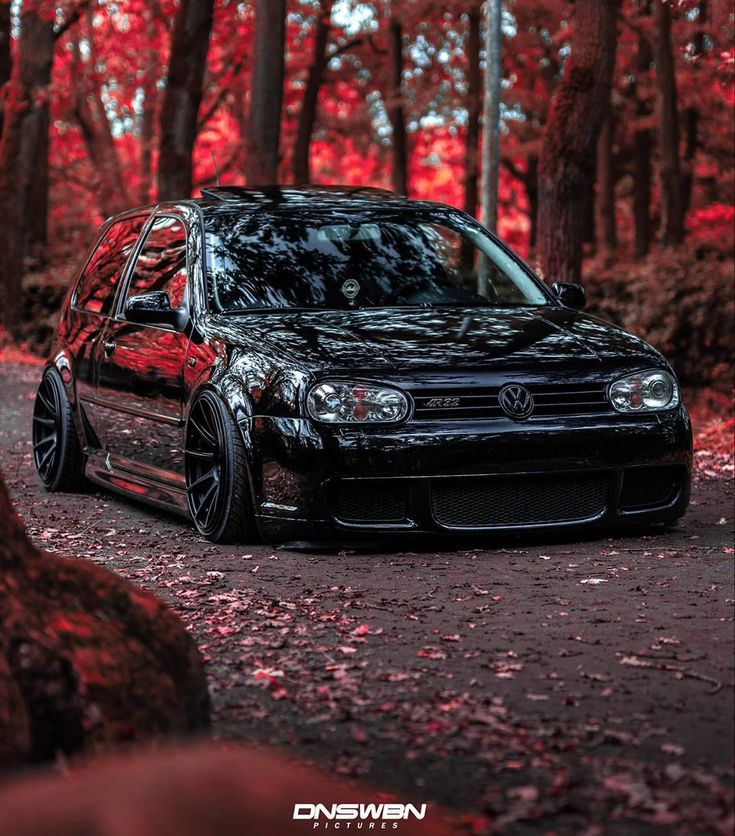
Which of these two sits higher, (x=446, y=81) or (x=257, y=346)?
(x=446, y=81)

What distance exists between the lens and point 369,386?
7.18m

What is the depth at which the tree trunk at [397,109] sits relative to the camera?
30891 millimetres

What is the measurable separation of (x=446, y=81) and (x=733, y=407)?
69.8ft

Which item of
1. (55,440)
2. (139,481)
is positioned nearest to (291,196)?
(139,481)

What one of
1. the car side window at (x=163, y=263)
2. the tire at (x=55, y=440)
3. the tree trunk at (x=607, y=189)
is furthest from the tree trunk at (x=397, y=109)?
the car side window at (x=163, y=263)

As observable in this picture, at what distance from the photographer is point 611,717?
447cm

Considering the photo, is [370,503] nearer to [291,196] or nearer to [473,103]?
[291,196]

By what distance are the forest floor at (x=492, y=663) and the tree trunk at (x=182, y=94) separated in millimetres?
13782

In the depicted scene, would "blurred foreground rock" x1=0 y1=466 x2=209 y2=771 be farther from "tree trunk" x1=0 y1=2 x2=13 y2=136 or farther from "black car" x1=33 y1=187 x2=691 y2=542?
"tree trunk" x1=0 y1=2 x2=13 y2=136

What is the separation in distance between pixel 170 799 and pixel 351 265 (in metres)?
6.17

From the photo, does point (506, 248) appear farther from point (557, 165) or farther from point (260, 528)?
point (557, 165)

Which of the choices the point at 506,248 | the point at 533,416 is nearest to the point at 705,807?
the point at 533,416

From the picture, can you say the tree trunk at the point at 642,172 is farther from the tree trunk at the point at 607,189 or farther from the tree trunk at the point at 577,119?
the tree trunk at the point at 577,119

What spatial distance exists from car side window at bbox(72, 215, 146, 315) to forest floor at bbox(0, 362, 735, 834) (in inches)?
79.0
